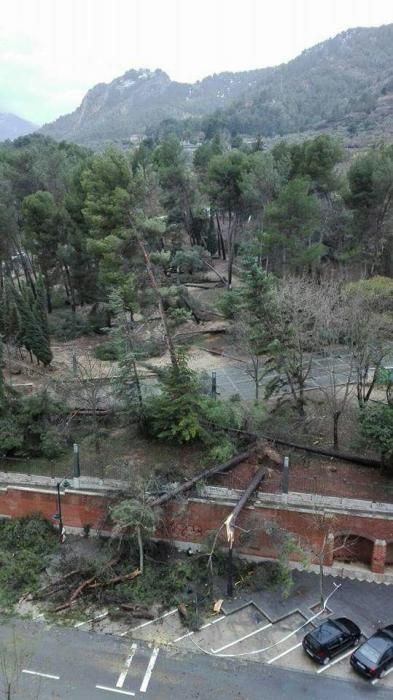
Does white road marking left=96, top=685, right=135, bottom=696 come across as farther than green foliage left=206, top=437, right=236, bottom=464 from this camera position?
No

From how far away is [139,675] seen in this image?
13844 mm

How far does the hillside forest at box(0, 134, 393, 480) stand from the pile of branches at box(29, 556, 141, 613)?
125 inches

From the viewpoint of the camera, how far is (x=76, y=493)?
59.3 feet

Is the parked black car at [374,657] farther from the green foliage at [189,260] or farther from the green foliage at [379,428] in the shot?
the green foliage at [189,260]

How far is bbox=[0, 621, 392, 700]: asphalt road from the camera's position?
13.3 m

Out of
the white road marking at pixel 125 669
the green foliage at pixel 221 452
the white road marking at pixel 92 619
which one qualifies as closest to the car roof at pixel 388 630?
the white road marking at pixel 125 669

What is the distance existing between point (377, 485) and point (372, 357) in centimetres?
468

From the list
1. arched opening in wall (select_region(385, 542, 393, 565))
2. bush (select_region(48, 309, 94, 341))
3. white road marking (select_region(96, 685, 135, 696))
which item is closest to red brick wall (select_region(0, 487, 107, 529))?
white road marking (select_region(96, 685, 135, 696))

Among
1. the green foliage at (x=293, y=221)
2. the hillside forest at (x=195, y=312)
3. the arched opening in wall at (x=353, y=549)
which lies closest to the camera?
the arched opening in wall at (x=353, y=549)

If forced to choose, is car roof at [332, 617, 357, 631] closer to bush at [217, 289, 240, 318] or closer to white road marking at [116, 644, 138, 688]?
white road marking at [116, 644, 138, 688]

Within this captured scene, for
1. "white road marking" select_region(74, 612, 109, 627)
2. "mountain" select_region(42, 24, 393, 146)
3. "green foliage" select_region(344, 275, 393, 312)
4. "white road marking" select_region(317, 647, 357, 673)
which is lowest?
"white road marking" select_region(317, 647, 357, 673)

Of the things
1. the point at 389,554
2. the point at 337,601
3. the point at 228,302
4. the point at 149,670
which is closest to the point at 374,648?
the point at 337,601

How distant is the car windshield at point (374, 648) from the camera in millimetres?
13654

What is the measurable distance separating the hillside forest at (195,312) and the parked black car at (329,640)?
577cm
